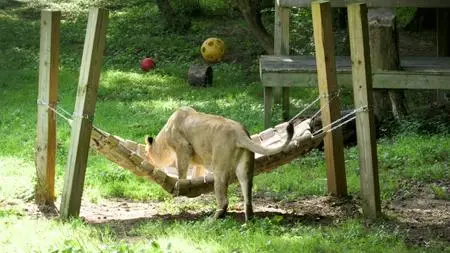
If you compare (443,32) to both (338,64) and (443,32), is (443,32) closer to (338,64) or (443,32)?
(443,32)

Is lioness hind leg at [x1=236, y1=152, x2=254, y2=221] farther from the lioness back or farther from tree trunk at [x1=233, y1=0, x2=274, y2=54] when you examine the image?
tree trunk at [x1=233, y1=0, x2=274, y2=54]

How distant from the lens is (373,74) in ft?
40.2

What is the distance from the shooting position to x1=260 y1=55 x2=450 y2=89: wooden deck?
12.1 metres

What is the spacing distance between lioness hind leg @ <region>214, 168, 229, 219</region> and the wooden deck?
15.5ft

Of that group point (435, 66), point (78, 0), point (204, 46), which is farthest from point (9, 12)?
point (435, 66)

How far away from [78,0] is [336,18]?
1018cm

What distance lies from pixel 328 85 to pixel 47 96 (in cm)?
282

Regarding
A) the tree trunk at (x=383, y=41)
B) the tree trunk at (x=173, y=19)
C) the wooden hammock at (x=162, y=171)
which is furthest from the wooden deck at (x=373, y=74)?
the tree trunk at (x=173, y=19)

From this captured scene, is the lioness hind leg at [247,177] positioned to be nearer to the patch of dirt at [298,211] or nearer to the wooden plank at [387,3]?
the patch of dirt at [298,211]

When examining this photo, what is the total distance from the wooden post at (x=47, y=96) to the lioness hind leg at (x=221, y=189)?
5.73 feet

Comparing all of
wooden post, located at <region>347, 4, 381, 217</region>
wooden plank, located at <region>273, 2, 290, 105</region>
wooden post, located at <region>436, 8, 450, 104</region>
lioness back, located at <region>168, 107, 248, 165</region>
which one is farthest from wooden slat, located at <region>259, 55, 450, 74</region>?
wooden post, located at <region>347, 4, 381, 217</region>

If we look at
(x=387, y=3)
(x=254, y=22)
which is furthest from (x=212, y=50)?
(x=387, y=3)

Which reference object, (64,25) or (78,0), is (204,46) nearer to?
(64,25)

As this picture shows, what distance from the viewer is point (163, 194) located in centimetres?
973
